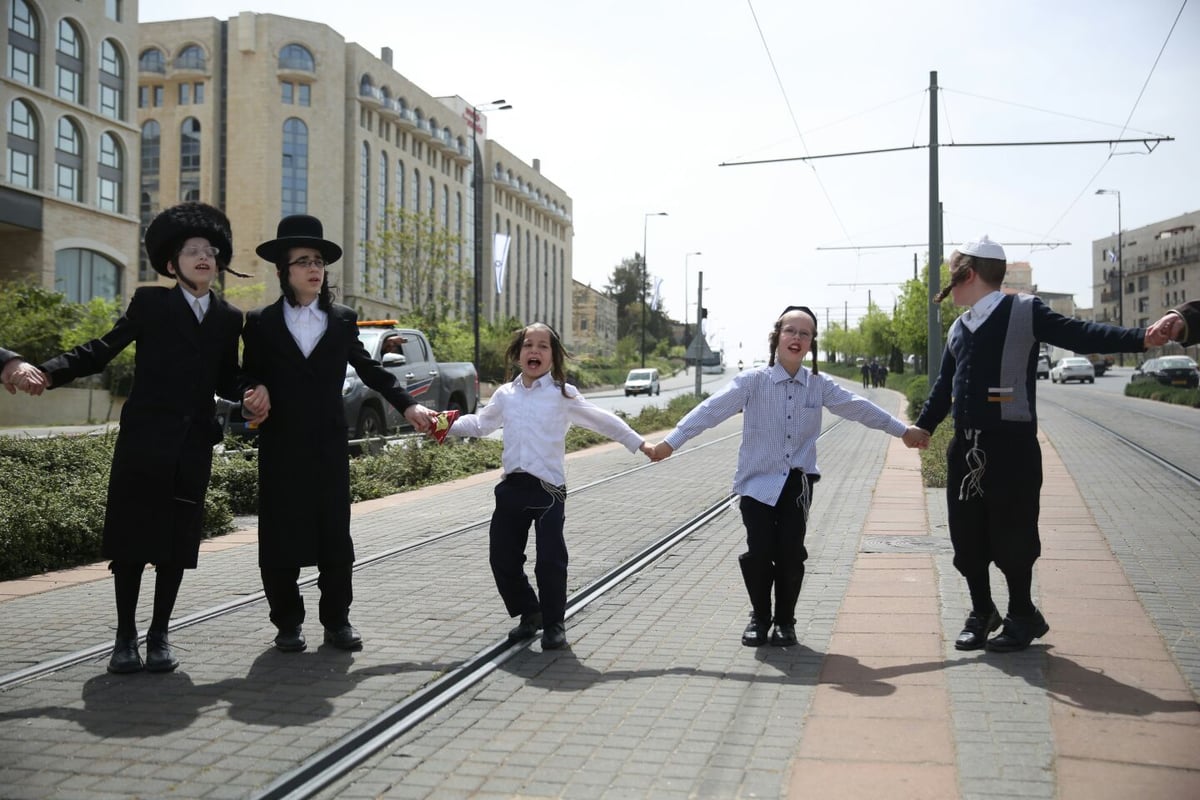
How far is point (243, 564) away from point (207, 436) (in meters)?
3.07

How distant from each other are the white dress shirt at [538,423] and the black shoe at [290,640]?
1238mm

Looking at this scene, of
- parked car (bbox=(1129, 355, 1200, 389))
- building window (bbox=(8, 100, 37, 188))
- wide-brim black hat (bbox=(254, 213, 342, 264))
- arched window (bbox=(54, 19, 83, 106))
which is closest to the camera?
wide-brim black hat (bbox=(254, 213, 342, 264))

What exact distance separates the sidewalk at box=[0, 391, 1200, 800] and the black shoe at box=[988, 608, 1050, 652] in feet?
0.18

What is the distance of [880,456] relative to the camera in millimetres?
18344

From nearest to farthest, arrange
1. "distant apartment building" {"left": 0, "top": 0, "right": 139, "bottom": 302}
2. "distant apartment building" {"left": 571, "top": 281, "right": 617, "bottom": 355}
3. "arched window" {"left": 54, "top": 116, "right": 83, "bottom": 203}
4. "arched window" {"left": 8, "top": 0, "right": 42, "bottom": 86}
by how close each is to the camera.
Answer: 1. "arched window" {"left": 8, "top": 0, "right": 42, "bottom": 86}
2. "distant apartment building" {"left": 0, "top": 0, "right": 139, "bottom": 302}
3. "arched window" {"left": 54, "top": 116, "right": 83, "bottom": 203}
4. "distant apartment building" {"left": 571, "top": 281, "right": 617, "bottom": 355}

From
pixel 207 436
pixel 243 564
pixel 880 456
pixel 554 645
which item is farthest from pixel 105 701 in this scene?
pixel 880 456

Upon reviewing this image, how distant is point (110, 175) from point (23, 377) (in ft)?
152

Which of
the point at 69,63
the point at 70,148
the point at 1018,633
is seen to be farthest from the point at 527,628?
the point at 69,63

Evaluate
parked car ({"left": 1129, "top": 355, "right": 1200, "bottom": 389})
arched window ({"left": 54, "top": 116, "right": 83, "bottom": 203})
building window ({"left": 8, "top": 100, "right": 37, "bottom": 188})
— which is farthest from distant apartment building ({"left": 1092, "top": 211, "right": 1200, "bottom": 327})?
building window ({"left": 8, "top": 100, "right": 37, "bottom": 188})

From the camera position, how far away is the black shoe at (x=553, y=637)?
550 centimetres

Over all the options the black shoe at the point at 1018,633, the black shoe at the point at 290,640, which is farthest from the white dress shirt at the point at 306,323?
the black shoe at the point at 1018,633

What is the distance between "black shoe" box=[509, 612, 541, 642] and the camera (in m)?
5.61

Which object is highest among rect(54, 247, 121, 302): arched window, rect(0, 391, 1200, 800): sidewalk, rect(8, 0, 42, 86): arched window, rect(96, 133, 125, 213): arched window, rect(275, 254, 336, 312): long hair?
rect(8, 0, 42, 86): arched window

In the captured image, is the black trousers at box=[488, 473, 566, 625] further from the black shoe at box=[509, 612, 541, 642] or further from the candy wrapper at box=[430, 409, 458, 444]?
the candy wrapper at box=[430, 409, 458, 444]
